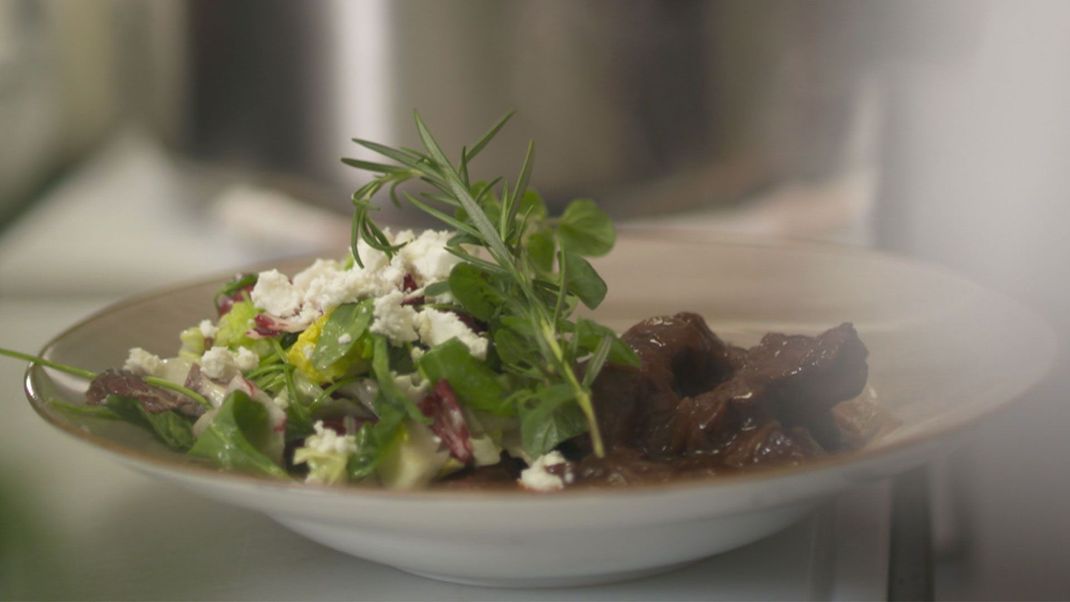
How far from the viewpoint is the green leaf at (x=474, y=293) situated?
0.61m

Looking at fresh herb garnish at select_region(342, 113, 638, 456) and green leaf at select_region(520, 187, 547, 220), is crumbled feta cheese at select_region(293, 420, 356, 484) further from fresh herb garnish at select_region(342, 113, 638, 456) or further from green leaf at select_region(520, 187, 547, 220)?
green leaf at select_region(520, 187, 547, 220)

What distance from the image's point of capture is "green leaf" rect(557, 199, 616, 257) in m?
0.84

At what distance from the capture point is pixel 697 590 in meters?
0.58

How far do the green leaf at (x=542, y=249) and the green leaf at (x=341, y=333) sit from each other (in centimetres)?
20

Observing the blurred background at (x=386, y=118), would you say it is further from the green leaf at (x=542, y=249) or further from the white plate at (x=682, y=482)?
the green leaf at (x=542, y=249)

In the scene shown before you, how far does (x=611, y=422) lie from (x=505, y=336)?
71mm

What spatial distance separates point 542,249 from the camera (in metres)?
0.79

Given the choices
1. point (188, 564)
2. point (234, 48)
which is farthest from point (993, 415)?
point (234, 48)

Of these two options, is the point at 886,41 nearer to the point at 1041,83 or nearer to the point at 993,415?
the point at 1041,83

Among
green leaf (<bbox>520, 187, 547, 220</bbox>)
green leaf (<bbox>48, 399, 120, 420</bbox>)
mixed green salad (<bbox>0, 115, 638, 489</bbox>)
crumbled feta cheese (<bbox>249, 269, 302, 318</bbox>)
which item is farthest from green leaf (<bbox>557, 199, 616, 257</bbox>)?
green leaf (<bbox>48, 399, 120, 420</bbox>)

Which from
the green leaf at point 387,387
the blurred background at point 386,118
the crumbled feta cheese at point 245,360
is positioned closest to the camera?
the green leaf at point 387,387

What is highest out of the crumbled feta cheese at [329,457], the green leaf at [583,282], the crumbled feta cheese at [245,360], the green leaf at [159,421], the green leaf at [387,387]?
the green leaf at [583,282]

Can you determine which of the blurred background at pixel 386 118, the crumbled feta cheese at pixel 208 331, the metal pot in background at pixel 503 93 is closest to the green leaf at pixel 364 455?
the crumbled feta cheese at pixel 208 331

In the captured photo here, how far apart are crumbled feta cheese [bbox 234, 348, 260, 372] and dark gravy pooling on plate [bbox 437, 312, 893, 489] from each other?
0.52 feet
